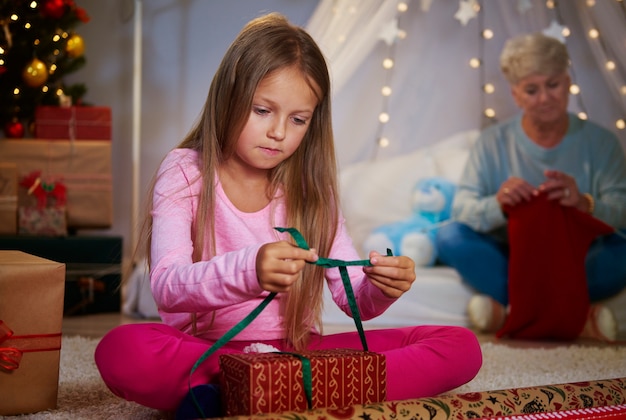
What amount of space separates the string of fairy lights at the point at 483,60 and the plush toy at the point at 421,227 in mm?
249

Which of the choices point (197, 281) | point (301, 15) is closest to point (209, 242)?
point (197, 281)

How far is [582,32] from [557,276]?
2.96ft

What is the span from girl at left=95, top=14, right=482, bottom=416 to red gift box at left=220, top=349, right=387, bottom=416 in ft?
0.34

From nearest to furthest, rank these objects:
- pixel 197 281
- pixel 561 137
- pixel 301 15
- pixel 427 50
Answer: pixel 197 281
pixel 561 137
pixel 427 50
pixel 301 15

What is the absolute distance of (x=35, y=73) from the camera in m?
2.95

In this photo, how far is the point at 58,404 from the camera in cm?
142

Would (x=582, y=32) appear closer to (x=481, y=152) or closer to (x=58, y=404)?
(x=481, y=152)

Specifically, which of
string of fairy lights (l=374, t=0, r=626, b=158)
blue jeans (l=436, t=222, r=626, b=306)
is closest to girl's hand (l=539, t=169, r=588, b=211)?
blue jeans (l=436, t=222, r=626, b=306)

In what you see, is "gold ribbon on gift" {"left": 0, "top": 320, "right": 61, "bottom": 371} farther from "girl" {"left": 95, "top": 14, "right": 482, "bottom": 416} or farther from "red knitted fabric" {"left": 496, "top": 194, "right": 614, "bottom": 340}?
"red knitted fabric" {"left": 496, "top": 194, "right": 614, "bottom": 340}

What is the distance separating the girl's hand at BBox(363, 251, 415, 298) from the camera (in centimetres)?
119

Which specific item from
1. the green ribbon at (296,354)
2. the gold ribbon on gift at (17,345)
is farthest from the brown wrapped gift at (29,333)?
the green ribbon at (296,354)

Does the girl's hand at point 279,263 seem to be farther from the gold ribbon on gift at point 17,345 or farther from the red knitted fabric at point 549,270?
the red knitted fabric at point 549,270

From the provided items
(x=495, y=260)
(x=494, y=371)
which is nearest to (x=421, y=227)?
(x=495, y=260)

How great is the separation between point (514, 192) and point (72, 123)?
1.68m
